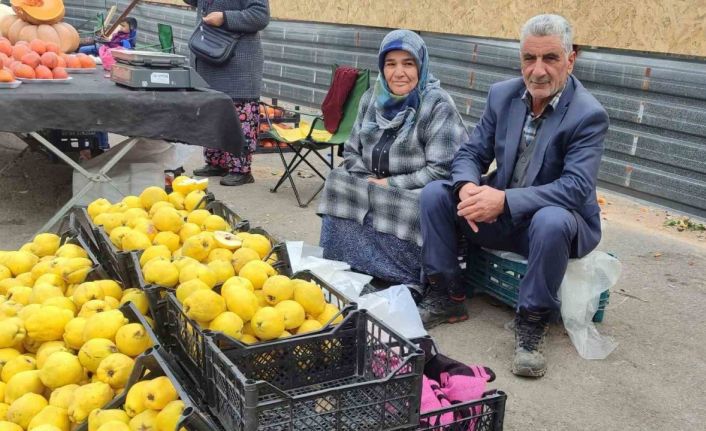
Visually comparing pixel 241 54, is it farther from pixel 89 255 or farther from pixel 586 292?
pixel 586 292

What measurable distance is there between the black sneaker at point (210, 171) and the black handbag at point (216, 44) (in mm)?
1210

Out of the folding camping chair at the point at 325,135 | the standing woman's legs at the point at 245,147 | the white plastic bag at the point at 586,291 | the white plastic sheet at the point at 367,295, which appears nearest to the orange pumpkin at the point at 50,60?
the standing woman's legs at the point at 245,147

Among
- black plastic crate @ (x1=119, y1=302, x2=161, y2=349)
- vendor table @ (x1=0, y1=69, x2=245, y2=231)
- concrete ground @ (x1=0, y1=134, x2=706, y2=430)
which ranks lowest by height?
concrete ground @ (x1=0, y1=134, x2=706, y2=430)

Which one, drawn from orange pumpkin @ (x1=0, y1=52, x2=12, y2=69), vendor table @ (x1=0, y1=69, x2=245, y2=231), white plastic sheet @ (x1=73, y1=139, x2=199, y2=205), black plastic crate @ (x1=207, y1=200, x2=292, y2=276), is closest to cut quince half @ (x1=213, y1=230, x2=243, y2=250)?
black plastic crate @ (x1=207, y1=200, x2=292, y2=276)

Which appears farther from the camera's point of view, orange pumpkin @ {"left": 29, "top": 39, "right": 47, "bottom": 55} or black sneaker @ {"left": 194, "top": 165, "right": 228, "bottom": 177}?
black sneaker @ {"left": 194, "top": 165, "right": 228, "bottom": 177}

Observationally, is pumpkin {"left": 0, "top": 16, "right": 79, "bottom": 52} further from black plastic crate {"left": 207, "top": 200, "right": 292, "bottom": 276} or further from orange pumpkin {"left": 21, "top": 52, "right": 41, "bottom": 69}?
black plastic crate {"left": 207, "top": 200, "right": 292, "bottom": 276}

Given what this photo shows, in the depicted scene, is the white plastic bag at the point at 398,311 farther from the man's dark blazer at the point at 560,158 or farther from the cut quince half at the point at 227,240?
the man's dark blazer at the point at 560,158

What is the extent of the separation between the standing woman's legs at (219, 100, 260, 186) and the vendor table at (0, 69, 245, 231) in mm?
1205

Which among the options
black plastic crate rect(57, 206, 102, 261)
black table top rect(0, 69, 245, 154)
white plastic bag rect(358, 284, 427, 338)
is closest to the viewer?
white plastic bag rect(358, 284, 427, 338)

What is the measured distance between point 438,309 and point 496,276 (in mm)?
389

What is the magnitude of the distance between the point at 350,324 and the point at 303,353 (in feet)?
0.56

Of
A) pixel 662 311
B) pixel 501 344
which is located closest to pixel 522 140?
pixel 501 344

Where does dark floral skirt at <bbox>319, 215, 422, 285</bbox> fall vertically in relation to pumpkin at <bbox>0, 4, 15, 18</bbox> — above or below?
below

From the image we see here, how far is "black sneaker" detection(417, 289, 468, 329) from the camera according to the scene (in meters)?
3.81
